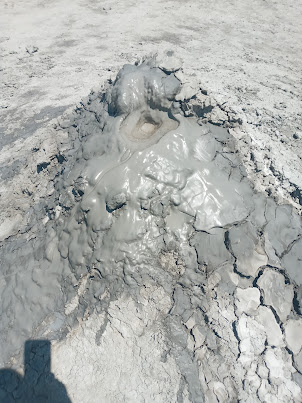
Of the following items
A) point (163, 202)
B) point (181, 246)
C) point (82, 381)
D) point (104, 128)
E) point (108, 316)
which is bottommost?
point (82, 381)

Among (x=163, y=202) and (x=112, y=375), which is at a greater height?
(x=163, y=202)

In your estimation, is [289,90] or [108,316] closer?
[108,316]

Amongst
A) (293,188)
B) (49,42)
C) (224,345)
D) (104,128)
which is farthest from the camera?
(49,42)

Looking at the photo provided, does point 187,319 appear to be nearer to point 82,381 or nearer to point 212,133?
point 82,381

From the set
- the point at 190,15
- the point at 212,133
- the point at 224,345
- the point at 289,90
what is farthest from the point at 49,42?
the point at 224,345

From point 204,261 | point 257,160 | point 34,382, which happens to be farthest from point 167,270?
point 257,160

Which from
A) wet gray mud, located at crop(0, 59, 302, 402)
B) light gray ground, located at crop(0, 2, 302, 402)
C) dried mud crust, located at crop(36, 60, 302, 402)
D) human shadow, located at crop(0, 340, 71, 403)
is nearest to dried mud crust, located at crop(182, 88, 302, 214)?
light gray ground, located at crop(0, 2, 302, 402)

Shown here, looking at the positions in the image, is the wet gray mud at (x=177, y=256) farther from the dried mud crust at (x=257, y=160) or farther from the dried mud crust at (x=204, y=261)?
the dried mud crust at (x=257, y=160)

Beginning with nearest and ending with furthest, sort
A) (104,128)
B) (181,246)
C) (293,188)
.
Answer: (181,246), (104,128), (293,188)
